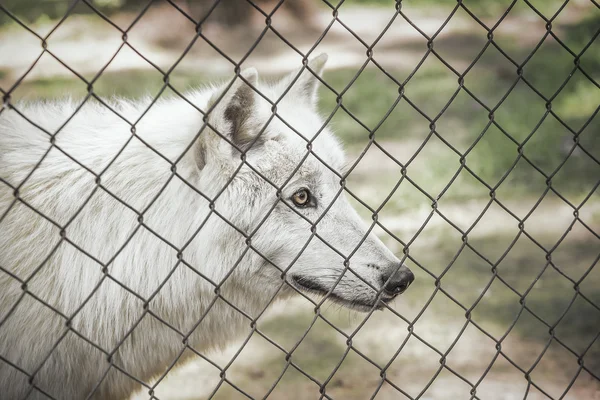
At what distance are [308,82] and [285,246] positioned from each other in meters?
1.03

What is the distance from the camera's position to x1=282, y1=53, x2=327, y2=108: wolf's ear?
329 cm

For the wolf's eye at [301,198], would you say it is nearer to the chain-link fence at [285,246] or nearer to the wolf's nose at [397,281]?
the chain-link fence at [285,246]

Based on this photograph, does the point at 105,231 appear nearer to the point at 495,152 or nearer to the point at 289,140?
the point at 289,140

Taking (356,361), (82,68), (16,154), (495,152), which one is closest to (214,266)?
(16,154)

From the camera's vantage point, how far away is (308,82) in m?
3.38

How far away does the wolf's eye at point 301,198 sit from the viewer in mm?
2918

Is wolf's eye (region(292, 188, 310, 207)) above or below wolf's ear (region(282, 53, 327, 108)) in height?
below

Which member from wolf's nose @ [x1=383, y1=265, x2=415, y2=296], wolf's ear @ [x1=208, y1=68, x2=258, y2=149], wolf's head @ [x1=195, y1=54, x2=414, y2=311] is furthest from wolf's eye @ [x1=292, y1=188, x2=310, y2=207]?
wolf's nose @ [x1=383, y1=265, x2=415, y2=296]

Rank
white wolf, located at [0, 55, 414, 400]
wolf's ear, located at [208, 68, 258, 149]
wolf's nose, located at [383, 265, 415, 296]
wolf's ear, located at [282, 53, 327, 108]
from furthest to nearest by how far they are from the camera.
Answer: wolf's ear, located at [282, 53, 327, 108] → wolf's nose, located at [383, 265, 415, 296] → white wolf, located at [0, 55, 414, 400] → wolf's ear, located at [208, 68, 258, 149]

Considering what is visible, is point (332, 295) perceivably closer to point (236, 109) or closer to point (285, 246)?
point (285, 246)

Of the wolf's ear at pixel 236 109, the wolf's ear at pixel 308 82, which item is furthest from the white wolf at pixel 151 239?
the wolf's ear at pixel 308 82

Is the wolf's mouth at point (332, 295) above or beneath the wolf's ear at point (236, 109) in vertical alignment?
beneath

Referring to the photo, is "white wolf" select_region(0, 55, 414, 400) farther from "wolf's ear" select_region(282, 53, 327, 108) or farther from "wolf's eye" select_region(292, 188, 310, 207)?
"wolf's ear" select_region(282, 53, 327, 108)

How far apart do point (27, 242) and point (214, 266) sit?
81 cm
